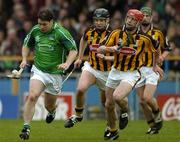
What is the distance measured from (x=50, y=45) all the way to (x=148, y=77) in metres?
2.59

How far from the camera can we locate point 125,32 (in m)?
15.8

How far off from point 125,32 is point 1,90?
861cm

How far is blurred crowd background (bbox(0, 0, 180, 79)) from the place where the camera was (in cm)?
2412

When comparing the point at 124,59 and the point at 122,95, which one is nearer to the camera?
the point at 122,95

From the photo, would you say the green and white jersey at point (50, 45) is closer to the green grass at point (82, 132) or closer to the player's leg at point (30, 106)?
the player's leg at point (30, 106)

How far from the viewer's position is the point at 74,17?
25.8 m

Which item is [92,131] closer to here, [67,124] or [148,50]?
[67,124]

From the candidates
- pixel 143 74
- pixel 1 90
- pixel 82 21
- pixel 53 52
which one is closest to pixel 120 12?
pixel 82 21

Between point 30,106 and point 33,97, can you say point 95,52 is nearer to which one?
point 33,97

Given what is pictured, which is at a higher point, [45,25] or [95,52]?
[45,25]

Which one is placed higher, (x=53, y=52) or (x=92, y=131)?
(x=53, y=52)

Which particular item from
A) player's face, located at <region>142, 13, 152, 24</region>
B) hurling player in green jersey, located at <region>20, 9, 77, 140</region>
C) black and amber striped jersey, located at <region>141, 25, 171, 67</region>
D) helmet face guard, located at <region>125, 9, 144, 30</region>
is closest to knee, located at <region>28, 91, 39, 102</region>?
hurling player in green jersey, located at <region>20, 9, 77, 140</region>

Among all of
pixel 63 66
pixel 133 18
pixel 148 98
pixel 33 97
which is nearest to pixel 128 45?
pixel 133 18

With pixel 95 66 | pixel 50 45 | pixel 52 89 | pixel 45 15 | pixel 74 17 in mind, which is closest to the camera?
pixel 45 15
